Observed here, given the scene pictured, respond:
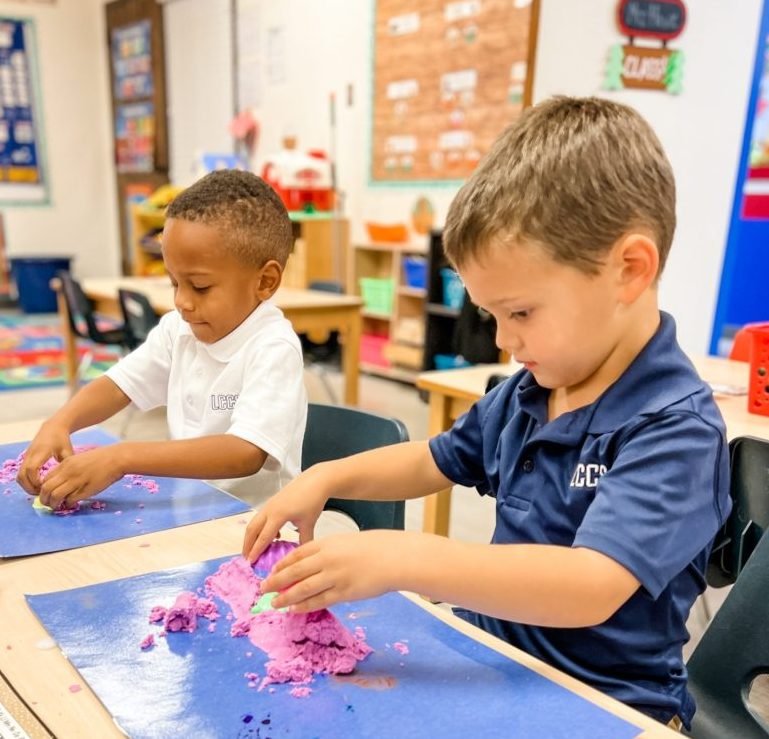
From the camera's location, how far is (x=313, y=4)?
542 cm

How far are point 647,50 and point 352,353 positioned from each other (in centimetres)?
188

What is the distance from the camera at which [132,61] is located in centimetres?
768

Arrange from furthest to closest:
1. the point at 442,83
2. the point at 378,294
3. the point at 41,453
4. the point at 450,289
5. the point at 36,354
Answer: the point at 36,354, the point at 378,294, the point at 442,83, the point at 450,289, the point at 41,453

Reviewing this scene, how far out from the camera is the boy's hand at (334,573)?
2.15 feet

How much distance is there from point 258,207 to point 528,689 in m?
0.94

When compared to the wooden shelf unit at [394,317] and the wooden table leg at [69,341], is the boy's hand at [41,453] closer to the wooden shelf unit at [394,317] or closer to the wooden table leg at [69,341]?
the wooden table leg at [69,341]

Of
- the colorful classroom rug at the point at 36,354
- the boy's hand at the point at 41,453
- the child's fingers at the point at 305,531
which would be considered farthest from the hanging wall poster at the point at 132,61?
the child's fingers at the point at 305,531

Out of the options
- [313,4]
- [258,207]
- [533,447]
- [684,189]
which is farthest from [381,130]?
[533,447]

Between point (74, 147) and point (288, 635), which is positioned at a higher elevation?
point (74, 147)

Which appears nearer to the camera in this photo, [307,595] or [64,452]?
[307,595]

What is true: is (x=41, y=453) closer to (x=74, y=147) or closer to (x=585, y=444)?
(x=585, y=444)

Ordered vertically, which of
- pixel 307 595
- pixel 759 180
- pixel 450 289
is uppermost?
pixel 759 180

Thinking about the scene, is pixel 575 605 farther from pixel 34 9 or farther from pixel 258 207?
pixel 34 9

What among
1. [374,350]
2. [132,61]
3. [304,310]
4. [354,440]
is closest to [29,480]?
[354,440]
